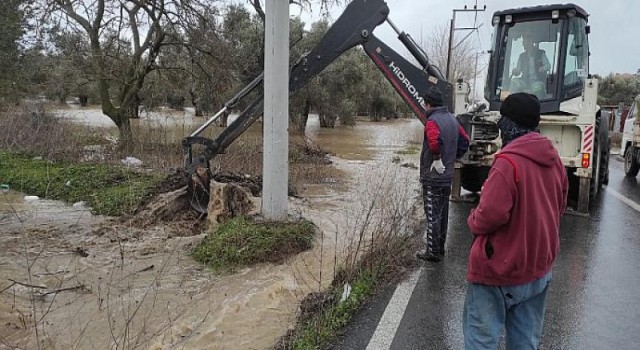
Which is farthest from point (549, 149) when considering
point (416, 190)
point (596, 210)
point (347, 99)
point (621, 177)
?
point (347, 99)

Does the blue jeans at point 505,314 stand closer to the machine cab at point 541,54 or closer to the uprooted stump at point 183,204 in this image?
the uprooted stump at point 183,204

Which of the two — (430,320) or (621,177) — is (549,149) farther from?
(621,177)

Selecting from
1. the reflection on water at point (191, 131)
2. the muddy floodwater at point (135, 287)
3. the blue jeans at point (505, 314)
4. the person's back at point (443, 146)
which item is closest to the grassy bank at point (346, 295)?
the muddy floodwater at point (135, 287)

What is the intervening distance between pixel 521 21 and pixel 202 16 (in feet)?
33.5

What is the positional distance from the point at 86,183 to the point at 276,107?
5918mm

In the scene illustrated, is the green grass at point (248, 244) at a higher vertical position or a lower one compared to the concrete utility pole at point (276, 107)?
lower

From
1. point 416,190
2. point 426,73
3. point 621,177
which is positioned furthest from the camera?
point 621,177

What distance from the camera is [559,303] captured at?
5.01 metres

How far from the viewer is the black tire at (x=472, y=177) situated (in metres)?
9.89

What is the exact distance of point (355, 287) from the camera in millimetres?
5004

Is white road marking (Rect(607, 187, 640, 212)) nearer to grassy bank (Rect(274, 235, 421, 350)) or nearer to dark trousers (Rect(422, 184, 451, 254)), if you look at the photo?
dark trousers (Rect(422, 184, 451, 254))

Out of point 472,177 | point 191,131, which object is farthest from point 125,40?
point 472,177

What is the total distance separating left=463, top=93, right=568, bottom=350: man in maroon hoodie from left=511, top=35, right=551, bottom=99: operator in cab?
22.7 feet

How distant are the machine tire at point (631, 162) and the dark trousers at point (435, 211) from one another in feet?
34.8
